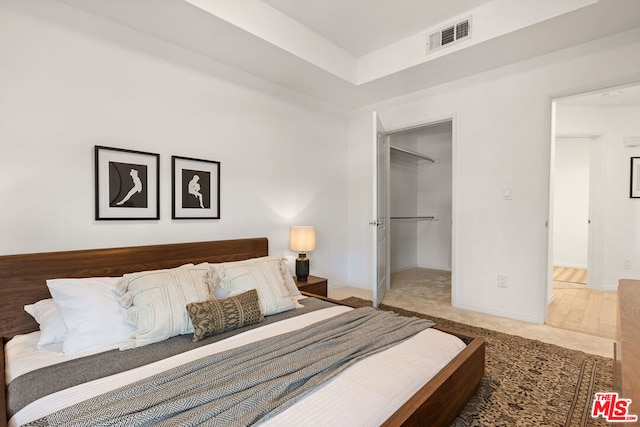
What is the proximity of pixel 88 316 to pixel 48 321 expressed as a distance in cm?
27

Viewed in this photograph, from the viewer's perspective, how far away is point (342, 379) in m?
1.30

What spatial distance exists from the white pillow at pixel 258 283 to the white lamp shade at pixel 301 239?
104 centimetres

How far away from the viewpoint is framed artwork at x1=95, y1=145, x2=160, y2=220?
7.47 feet

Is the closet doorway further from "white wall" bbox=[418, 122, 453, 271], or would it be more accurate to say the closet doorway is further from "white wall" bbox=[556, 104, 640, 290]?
"white wall" bbox=[556, 104, 640, 290]

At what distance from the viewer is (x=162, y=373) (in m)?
1.29

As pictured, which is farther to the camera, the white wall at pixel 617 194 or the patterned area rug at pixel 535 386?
the white wall at pixel 617 194

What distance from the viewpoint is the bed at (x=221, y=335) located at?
1.17 metres

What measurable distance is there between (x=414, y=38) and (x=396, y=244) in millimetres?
3638

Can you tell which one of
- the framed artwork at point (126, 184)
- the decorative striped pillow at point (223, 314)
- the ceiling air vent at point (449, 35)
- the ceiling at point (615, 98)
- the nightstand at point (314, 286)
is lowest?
the nightstand at point (314, 286)

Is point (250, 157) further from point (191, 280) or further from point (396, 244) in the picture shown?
point (396, 244)

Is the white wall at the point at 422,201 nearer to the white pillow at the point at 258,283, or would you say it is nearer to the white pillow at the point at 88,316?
the white pillow at the point at 258,283

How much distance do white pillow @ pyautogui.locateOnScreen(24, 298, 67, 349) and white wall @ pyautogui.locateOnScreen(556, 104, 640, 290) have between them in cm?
580

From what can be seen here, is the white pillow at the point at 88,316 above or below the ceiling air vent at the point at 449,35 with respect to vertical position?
below

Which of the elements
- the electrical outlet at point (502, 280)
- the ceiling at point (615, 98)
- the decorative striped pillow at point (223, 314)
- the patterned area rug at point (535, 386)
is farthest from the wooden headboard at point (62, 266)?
the ceiling at point (615, 98)
